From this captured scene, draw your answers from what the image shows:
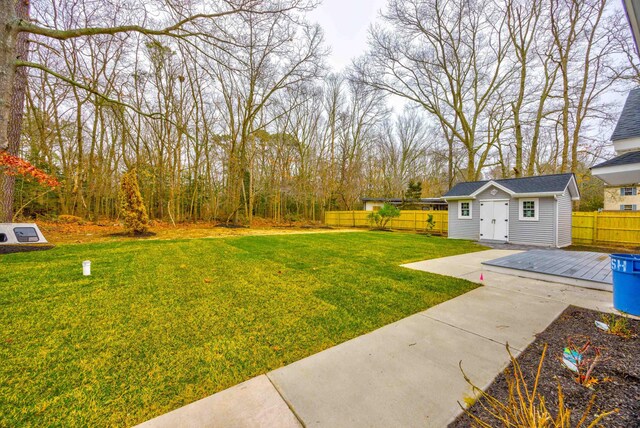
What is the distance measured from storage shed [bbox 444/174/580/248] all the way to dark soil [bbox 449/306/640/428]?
28.4 ft

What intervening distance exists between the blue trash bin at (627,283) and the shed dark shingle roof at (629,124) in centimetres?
153

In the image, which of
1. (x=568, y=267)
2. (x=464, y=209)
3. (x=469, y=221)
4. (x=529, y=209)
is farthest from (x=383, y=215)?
(x=568, y=267)

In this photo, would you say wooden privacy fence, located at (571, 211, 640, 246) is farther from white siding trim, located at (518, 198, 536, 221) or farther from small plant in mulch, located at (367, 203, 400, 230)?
small plant in mulch, located at (367, 203, 400, 230)

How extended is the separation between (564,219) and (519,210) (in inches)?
64.8

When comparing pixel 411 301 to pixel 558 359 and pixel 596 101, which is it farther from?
pixel 596 101

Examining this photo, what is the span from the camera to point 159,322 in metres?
2.49

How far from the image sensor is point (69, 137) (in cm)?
1291

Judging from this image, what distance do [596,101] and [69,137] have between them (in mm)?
29307

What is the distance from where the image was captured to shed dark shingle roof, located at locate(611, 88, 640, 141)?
298 centimetres

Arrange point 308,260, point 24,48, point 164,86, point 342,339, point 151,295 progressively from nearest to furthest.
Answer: point 342,339
point 151,295
point 24,48
point 308,260
point 164,86

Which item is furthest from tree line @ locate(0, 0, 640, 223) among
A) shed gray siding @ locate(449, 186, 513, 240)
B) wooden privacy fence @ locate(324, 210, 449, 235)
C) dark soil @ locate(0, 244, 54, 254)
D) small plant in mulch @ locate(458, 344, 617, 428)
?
small plant in mulch @ locate(458, 344, 617, 428)

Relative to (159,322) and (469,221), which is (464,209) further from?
(159,322)

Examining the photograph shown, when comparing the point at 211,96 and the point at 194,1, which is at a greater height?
the point at 211,96

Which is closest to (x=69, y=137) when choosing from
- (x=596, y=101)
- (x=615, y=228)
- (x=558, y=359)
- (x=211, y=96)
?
(x=211, y=96)
